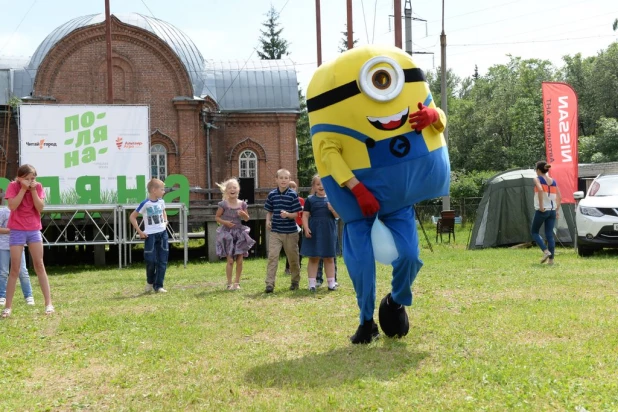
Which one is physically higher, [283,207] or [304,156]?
[304,156]

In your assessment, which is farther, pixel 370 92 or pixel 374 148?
pixel 374 148

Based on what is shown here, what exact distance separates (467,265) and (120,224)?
8145 mm

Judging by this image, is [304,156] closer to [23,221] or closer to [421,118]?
[23,221]

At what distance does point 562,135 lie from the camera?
17406 mm

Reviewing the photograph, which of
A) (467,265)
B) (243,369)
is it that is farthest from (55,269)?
(243,369)

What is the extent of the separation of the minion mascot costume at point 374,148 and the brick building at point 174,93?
67.9 feet

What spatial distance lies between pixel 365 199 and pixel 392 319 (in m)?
1.13

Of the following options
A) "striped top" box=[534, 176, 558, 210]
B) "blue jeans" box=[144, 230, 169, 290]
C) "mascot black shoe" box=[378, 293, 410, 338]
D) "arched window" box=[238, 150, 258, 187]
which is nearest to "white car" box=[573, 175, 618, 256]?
"striped top" box=[534, 176, 558, 210]

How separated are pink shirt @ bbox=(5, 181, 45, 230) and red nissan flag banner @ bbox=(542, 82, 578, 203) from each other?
1239 centimetres

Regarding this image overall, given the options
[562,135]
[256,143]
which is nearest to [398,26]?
[562,135]

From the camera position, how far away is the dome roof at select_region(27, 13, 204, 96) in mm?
30438

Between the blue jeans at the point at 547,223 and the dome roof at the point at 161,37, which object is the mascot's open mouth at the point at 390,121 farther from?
the dome roof at the point at 161,37

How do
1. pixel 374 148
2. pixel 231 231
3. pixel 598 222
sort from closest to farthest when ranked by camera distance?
pixel 374 148 → pixel 231 231 → pixel 598 222

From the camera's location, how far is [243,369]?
5336 mm
